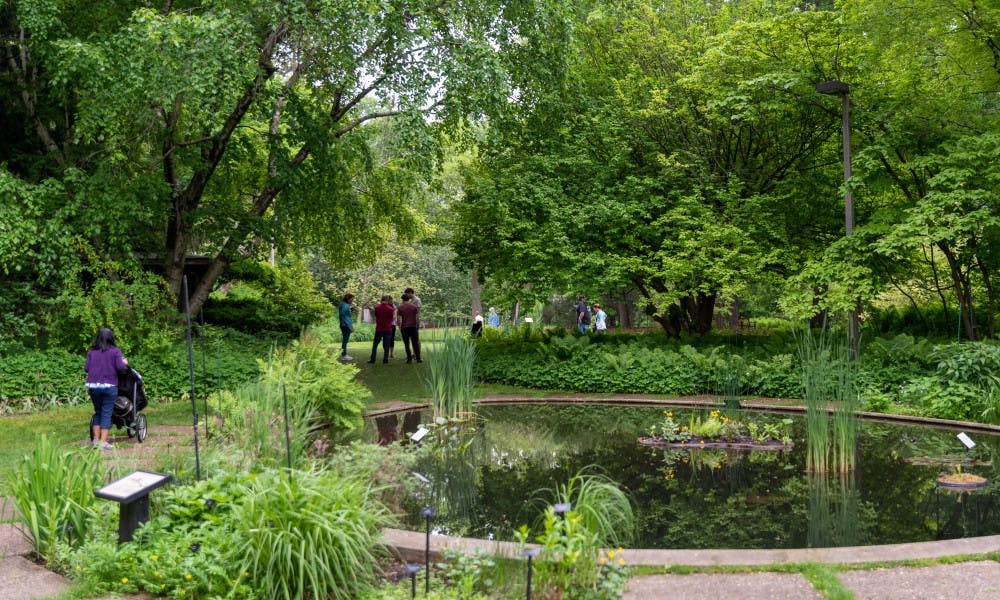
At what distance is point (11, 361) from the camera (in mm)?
11008

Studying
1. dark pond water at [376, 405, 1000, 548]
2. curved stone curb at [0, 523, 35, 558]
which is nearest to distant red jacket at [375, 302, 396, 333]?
dark pond water at [376, 405, 1000, 548]

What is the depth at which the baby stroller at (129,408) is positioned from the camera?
8.20 m

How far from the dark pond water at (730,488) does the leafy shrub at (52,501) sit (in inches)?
82.0

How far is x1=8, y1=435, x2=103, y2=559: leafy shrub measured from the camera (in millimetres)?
4574

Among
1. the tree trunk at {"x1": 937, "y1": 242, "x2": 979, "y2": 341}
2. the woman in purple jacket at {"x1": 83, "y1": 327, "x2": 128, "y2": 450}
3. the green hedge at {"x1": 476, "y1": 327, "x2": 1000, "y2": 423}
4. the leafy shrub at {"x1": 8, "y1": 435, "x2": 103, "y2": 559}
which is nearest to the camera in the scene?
the leafy shrub at {"x1": 8, "y1": 435, "x2": 103, "y2": 559}

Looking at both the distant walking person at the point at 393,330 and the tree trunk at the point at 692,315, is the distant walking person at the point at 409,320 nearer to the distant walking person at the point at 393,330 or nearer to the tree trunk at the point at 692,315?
the distant walking person at the point at 393,330

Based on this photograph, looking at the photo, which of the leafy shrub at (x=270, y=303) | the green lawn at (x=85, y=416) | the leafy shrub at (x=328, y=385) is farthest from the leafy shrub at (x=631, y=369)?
the leafy shrub at (x=270, y=303)

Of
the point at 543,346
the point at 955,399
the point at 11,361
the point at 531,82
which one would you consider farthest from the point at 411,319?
the point at 955,399

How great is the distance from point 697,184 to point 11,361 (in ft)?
36.9

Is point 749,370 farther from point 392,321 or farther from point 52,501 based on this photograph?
point 52,501

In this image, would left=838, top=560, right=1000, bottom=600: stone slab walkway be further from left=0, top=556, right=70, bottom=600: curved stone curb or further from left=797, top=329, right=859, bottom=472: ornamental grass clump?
left=0, top=556, right=70, bottom=600: curved stone curb

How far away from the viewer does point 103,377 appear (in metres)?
7.70

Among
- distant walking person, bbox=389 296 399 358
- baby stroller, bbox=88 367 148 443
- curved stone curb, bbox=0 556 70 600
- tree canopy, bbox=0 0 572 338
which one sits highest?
tree canopy, bbox=0 0 572 338

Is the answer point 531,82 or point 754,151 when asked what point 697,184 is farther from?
point 531,82
